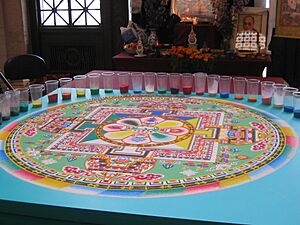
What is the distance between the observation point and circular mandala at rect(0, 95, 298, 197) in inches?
57.6

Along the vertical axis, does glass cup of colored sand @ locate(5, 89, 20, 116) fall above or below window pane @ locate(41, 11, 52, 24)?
below

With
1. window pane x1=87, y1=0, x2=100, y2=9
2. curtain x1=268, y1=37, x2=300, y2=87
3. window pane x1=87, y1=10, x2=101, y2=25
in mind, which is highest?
window pane x1=87, y1=0, x2=100, y2=9

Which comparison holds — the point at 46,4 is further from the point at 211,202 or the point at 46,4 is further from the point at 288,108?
the point at 211,202

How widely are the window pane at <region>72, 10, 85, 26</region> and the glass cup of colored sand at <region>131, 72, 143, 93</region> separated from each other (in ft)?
12.8

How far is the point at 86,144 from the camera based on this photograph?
1805mm

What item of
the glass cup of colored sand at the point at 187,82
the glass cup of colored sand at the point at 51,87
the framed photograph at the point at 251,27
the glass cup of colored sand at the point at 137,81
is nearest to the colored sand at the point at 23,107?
the glass cup of colored sand at the point at 51,87

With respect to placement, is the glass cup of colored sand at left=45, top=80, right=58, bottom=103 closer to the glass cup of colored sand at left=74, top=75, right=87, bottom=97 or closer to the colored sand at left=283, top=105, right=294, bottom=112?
the glass cup of colored sand at left=74, top=75, right=87, bottom=97

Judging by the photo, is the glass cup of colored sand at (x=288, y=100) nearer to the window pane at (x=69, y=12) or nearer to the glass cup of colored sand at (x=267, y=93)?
the glass cup of colored sand at (x=267, y=93)

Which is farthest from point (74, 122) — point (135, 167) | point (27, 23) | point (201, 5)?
point (27, 23)

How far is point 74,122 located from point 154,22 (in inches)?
156

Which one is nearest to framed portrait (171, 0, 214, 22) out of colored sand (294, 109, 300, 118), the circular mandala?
the circular mandala

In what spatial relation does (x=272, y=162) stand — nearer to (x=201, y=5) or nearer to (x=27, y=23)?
(x=201, y=5)

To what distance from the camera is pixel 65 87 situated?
9.23 feet

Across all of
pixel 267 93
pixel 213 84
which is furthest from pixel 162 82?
pixel 267 93
